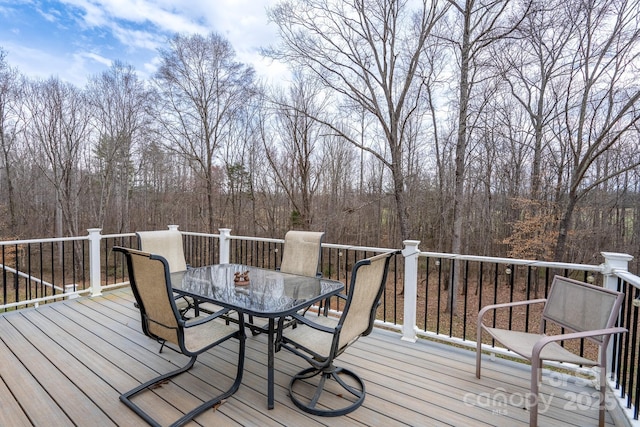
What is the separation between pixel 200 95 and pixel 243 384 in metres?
10.6

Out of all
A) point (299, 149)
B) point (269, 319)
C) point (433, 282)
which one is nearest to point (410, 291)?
point (269, 319)

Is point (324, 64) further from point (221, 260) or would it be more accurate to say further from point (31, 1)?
point (31, 1)

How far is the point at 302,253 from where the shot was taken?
10.5 ft

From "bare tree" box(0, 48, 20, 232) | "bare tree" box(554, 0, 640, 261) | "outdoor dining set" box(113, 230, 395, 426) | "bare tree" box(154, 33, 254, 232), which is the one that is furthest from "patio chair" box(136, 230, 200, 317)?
"bare tree" box(0, 48, 20, 232)

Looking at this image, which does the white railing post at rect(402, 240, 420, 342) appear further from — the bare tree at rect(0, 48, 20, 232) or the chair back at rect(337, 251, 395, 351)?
the bare tree at rect(0, 48, 20, 232)

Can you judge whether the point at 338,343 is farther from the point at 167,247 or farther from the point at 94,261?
the point at 94,261

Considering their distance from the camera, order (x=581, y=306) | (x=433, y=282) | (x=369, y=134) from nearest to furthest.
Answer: (x=581, y=306) → (x=369, y=134) → (x=433, y=282)

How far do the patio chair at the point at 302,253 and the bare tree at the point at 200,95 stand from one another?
868 cm

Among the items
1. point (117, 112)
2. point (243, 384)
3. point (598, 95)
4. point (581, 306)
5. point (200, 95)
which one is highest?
point (200, 95)

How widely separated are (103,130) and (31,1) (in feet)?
17.9

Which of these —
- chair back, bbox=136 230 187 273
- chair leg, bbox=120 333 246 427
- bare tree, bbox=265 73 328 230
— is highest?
bare tree, bbox=265 73 328 230

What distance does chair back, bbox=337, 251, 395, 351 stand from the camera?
1.76 m

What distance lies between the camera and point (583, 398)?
6.84 feet

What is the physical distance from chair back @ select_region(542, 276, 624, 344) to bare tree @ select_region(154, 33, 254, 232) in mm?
10662
